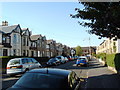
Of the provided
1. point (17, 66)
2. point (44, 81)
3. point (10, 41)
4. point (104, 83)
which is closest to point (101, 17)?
point (104, 83)

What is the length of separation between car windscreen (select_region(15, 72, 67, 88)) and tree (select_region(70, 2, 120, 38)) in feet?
16.5

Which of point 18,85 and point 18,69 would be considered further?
point 18,69

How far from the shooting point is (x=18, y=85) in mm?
4418

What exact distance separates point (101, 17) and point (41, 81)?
6151mm

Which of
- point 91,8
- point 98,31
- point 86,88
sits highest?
point 91,8

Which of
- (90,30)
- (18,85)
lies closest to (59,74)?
(18,85)

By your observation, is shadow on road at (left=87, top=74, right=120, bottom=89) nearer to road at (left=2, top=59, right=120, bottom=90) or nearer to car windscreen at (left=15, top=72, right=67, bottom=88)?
road at (left=2, top=59, right=120, bottom=90)

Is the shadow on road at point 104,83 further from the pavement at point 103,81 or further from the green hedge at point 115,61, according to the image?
the green hedge at point 115,61

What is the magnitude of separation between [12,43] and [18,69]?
68.9 ft

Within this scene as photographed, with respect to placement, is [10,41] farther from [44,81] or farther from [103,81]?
[44,81]

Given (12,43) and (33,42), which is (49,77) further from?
(33,42)

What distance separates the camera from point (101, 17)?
30.1 feet

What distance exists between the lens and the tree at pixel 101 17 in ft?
28.8

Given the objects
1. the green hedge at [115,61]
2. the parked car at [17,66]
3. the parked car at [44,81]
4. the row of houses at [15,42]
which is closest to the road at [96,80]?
the parked car at [17,66]
